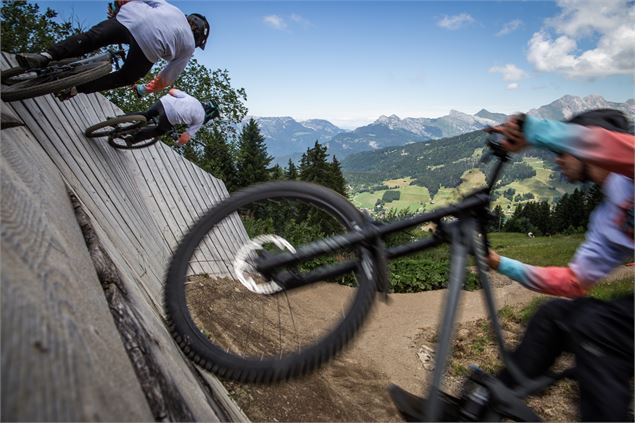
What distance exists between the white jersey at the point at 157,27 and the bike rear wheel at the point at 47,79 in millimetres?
499

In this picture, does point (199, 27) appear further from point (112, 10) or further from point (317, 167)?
point (317, 167)

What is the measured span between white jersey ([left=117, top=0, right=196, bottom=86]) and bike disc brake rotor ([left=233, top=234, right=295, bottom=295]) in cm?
328

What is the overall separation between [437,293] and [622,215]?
13220 millimetres

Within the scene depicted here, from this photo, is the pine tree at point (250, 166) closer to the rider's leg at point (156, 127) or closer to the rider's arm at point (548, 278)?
the rider's leg at point (156, 127)

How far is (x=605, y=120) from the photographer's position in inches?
89.8

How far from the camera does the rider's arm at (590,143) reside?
6.66 feet

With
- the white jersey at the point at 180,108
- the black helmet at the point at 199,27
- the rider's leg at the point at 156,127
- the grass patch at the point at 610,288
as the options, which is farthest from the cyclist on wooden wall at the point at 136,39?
the grass patch at the point at 610,288

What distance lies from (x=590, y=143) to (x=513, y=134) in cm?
39

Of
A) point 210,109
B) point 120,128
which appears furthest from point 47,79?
point 210,109

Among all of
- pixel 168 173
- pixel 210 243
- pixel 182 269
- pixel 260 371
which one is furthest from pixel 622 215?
pixel 168 173

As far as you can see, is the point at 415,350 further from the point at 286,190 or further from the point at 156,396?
the point at 156,396

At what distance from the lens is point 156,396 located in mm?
1613

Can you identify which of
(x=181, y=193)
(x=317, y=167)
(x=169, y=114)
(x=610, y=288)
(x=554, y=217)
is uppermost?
(x=169, y=114)

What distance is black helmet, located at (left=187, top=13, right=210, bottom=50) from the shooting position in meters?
5.29
